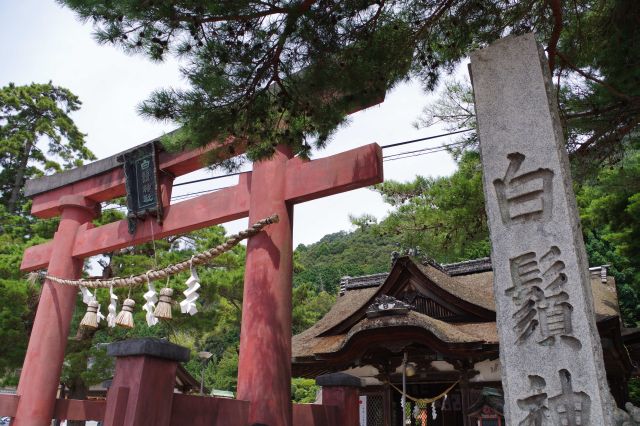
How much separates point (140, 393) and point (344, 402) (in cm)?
293

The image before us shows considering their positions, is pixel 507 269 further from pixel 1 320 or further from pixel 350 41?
pixel 1 320

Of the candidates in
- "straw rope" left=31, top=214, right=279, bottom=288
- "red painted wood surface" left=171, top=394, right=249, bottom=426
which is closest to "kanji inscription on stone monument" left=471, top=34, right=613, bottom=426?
"red painted wood surface" left=171, top=394, right=249, bottom=426

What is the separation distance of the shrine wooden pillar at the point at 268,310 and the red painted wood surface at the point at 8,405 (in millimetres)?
3747

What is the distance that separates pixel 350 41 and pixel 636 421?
145 inches

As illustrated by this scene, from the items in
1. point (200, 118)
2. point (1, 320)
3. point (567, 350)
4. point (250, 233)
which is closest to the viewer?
point (567, 350)

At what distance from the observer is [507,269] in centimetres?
322

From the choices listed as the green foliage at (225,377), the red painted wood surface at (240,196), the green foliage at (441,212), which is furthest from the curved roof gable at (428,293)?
the green foliage at (225,377)

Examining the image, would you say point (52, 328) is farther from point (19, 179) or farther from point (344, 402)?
point (19, 179)

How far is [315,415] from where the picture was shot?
5.31 metres

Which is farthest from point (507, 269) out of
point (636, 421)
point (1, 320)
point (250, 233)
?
point (1, 320)

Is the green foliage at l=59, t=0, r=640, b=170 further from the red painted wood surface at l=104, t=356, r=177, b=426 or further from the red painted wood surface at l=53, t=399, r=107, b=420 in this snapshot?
the red painted wood surface at l=53, t=399, r=107, b=420

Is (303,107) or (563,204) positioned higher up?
(303,107)

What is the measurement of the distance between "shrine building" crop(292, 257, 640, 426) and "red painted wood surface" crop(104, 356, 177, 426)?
498cm

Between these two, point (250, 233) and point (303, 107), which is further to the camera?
point (250, 233)
